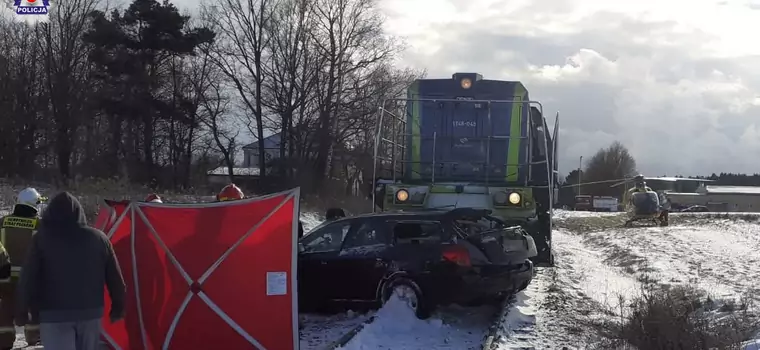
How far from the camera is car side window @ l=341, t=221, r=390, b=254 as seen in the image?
10.1 m

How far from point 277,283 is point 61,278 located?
1788 millimetres

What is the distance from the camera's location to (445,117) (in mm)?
14531

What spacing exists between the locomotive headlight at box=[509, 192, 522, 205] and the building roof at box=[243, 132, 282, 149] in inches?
1512

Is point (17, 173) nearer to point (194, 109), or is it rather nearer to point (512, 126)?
point (194, 109)

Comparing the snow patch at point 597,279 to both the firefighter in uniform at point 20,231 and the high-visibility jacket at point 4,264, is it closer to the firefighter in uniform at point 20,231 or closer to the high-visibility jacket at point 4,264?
the high-visibility jacket at point 4,264

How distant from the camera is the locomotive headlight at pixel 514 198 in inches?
494

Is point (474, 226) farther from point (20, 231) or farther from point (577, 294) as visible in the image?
point (20, 231)

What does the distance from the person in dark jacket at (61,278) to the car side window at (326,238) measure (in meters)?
5.09

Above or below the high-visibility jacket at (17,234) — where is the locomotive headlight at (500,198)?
above

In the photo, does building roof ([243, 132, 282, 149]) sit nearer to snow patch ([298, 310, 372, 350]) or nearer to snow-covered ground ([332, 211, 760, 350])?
snow-covered ground ([332, 211, 760, 350])

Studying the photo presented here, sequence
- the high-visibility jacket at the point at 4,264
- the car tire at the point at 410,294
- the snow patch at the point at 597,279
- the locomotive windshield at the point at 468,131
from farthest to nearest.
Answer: the locomotive windshield at the point at 468,131
the snow patch at the point at 597,279
the car tire at the point at 410,294
the high-visibility jacket at the point at 4,264

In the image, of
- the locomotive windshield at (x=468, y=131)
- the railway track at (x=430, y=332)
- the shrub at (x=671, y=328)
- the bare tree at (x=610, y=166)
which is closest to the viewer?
the shrub at (x=671, y=328)

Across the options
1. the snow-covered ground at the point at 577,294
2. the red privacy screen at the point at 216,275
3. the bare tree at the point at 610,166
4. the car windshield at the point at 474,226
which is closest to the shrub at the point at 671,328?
the snow-covered ground at the point at 577,294

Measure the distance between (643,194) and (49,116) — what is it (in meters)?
32.3
